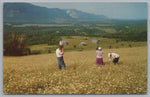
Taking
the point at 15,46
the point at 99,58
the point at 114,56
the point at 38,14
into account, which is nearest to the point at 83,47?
the point at 99,58

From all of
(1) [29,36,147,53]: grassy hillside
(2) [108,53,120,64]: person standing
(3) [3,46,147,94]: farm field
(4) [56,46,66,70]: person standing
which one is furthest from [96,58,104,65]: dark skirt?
(4) [56,46,66,70]: person standing

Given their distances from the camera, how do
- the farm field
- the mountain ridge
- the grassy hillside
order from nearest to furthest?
the farm field → the mountain ridge → the grassy hillside

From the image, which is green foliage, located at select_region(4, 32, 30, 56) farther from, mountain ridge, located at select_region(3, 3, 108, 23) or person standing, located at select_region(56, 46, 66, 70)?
person standing, located at select_region(56, 46, 66, 70)

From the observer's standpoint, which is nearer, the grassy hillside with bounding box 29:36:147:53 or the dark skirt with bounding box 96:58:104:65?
the dark skirt with bounding box 96:58:104:65

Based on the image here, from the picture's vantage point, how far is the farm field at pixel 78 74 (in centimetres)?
578

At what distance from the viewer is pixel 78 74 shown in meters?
6.05

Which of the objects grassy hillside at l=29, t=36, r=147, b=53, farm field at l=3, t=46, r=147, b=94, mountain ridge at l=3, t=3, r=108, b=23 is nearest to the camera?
farm field at l=3, t=46, r=147, b=94

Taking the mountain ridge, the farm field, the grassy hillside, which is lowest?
the farm field

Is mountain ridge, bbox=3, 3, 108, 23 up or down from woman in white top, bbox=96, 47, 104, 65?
up

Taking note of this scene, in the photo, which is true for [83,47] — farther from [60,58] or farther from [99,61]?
[60,58]

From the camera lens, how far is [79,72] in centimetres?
609

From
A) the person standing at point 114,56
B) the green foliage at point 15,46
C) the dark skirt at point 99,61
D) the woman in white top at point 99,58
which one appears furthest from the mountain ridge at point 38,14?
the dark skirt at point 99,61

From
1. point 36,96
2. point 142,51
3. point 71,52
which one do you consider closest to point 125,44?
point 142,51

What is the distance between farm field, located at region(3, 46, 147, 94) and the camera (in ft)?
19.0
